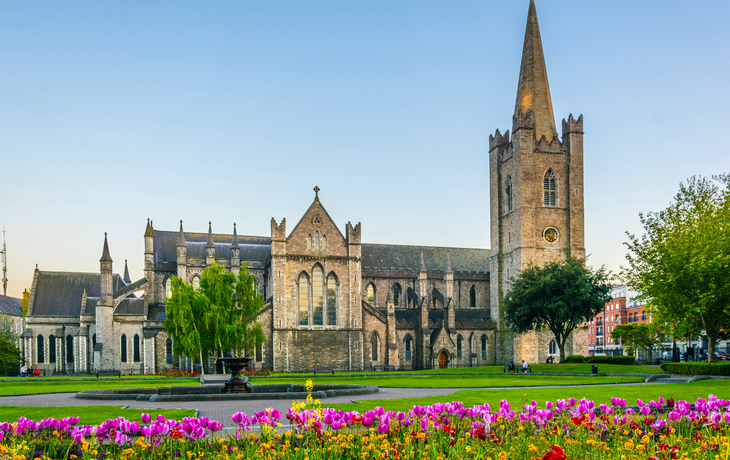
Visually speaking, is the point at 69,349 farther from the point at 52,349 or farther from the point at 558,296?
the point at 558,296

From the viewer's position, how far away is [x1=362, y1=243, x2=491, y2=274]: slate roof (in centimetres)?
7600

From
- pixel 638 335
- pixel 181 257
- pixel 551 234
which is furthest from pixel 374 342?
pixel 638 335

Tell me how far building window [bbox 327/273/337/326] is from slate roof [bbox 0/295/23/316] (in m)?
67.3

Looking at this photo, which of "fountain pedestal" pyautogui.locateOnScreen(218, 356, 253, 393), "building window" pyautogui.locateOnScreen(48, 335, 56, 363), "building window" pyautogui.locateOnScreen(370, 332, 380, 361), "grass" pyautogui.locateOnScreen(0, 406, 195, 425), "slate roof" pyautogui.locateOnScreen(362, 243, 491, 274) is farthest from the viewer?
"slate roof" pyautogui.locateOnScreen(362, 243, 491, 274)

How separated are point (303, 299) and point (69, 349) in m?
25.3

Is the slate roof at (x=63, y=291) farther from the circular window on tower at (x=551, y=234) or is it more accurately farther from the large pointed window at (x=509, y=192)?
the circular window on tower at (x=551, y=234)

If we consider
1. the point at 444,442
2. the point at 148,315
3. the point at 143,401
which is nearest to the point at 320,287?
the point at 148,315

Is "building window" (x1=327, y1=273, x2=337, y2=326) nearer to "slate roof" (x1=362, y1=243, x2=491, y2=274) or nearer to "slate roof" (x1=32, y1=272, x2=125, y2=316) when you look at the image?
"slate roof" (x1=362, y1=243, x2=491, y2=274)

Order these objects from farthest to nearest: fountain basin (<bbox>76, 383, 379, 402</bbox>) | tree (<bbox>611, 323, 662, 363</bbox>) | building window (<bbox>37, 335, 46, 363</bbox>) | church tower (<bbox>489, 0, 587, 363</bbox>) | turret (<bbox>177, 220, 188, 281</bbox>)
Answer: tree (<bbox>611, 323, 662, 363</bbox>)
church tower (<bbox>489, 0, 587, 363</bbox>)
turret (<bbox>177, 220, 188, 281</bbox>)
building window (<bbox>37, 335, 46, 363</bbox>)
fountain basin (<bbox>76, 383, 379, 402</bbox>)

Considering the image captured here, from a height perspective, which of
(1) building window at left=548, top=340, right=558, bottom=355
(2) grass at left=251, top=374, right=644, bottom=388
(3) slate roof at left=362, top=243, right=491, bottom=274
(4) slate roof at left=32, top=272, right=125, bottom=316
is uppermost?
(3) slate roof at left=362, top=243, right=491, bottom=274

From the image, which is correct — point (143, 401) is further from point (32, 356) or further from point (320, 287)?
point (32, 356)

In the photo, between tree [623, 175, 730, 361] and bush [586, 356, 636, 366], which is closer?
tree [623, 175, 730, 361]

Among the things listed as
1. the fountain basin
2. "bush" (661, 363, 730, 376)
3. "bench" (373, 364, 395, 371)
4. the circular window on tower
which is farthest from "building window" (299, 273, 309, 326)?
"bush" (661, 363, 730, 376)

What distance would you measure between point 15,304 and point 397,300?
8083 cm
